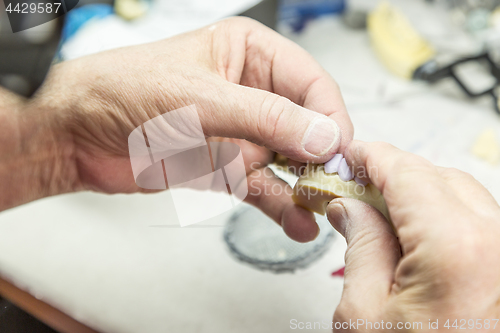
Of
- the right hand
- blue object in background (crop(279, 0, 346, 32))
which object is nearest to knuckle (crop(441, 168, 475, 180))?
the right hand

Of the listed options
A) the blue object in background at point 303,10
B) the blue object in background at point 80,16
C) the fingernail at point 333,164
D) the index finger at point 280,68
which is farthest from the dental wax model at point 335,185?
the blue object in background at point 303,10

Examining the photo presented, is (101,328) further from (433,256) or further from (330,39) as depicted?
(330,39)

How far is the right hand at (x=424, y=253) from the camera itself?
0.29 meters

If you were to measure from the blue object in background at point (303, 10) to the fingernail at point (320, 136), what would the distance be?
29.8 inches

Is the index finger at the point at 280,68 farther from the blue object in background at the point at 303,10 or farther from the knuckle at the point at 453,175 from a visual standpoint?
the blue object in background at the point at 303,10

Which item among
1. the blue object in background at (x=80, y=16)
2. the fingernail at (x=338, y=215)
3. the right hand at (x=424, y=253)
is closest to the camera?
the right hand at (x=424, y=253)

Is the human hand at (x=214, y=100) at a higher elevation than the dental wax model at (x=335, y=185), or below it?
higher

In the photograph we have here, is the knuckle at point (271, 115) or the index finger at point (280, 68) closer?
the knuckle at point (271, 115)

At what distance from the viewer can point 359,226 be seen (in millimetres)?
412

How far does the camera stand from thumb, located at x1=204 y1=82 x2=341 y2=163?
0.44 metres

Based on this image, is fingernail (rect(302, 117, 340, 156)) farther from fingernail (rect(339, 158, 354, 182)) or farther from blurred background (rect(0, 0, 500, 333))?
blurred background (rect(0, 0, 500, 333))

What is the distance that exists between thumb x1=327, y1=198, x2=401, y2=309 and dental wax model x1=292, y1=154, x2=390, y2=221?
0.05 ft

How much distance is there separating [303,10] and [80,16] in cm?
63

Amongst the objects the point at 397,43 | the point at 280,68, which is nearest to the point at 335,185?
the point at 280,68
